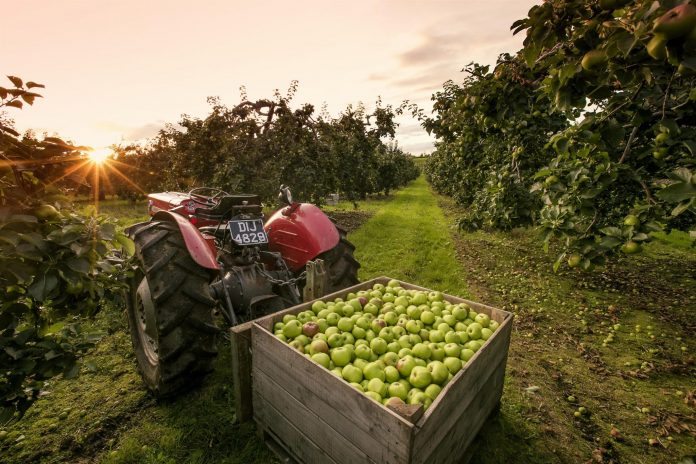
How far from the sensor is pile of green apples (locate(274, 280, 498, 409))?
2.16 meters

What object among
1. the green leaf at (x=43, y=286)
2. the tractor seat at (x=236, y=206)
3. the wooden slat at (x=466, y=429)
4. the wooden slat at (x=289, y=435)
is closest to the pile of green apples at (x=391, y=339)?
the wooden slat at (x=466, y=429)

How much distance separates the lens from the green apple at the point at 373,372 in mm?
2199

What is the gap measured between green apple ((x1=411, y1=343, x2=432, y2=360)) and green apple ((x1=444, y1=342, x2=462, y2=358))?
13 cm

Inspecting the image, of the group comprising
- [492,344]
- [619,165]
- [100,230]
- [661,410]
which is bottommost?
[661,410]

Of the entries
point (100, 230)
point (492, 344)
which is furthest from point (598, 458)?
point (100, 230)

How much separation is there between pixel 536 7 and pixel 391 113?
14429mm

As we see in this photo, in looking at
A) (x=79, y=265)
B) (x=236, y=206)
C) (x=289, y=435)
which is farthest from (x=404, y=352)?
(x=236, y=206)

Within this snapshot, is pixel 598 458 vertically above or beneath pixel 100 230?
beneath

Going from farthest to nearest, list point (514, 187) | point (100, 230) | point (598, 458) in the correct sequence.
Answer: point (514, 187) < point (598, 458) < point (100, 230)

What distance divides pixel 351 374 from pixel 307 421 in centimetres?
45

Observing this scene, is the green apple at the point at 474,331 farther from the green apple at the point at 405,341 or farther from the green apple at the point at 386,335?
the green apple at the point at 386,335

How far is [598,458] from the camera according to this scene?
2.86 metres

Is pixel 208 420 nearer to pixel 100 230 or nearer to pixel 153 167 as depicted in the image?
pixel 100 230

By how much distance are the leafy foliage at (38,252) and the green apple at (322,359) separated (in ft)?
4.36
